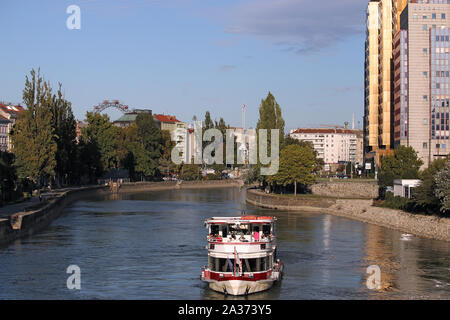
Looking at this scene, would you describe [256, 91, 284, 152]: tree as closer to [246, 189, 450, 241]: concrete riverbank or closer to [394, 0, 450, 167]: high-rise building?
[246, 189, 450, 241]: concrete riverbank

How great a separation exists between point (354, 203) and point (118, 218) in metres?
35.3

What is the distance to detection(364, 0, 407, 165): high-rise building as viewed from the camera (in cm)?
16262

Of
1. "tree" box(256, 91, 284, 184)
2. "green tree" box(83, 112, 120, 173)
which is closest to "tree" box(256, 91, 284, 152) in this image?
"tree" box(256, 91, 284, 184)

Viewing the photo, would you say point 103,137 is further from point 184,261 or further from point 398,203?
point 184,261

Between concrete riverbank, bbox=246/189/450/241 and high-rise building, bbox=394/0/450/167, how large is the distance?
37.3 meters

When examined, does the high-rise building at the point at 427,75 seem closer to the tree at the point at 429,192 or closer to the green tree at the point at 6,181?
the tree at the point at 429,192

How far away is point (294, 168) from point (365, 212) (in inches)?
1226

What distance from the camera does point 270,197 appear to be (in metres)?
117
